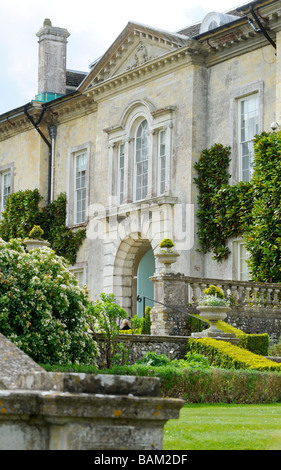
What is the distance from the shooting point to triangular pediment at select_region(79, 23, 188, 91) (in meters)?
27.2

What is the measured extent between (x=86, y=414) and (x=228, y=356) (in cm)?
1212

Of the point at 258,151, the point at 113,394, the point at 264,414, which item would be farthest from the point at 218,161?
the point at 113,394

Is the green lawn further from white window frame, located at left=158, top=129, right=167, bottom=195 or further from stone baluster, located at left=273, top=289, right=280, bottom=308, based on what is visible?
white window frame, located at left=158, top=129, right=167, bottom=195

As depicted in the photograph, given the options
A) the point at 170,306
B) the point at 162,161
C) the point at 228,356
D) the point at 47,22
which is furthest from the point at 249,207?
the point at 47,22

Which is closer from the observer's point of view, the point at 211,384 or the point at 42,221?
the point at 211,384

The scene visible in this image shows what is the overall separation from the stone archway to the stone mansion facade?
0.12 ft

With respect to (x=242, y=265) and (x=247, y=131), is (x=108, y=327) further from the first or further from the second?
(x=247, y=131)

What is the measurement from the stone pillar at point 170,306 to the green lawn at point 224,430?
7584 mm

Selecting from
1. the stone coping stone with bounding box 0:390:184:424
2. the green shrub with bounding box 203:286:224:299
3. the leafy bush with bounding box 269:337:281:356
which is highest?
the green shrub with bounding box 203:286:224:299

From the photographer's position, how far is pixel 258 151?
916 inches

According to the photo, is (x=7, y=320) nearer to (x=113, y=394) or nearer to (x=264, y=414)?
(x=264, y=414)

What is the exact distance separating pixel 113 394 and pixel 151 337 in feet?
41.0

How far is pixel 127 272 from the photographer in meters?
29.6

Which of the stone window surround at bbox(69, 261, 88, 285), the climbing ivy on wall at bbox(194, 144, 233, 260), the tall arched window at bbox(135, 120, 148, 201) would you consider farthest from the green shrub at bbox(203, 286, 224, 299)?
the stone window surround at bbox(69, 261, 88, 285)
